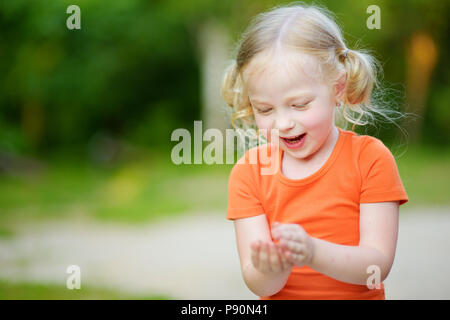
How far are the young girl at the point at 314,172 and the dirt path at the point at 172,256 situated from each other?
2105 millimetres

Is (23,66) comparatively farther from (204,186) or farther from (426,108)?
(426,108)

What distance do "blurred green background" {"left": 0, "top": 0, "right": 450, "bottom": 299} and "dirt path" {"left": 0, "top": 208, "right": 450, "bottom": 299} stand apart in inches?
23.6

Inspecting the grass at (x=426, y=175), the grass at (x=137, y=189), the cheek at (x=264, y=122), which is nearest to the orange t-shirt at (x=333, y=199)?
the cheek at (x=264, y=122)

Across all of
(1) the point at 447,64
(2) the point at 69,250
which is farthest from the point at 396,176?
(1) the point at 447,64

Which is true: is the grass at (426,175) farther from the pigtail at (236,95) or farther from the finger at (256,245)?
the finger at (256,245)

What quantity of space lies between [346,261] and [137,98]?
17324mm

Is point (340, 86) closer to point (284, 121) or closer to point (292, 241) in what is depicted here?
point (284, 121)

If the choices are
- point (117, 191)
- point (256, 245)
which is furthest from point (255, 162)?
point (117, 191)

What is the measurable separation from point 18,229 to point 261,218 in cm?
529

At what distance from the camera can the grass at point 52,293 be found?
157 inches

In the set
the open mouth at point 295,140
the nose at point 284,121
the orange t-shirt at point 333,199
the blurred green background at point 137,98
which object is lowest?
the orange t-shirt at point 333,199

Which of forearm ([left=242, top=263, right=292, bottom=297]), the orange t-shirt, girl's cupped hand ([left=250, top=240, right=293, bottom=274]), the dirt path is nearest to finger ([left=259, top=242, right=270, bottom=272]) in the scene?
girl's cupped hand ([left=250, top=240, right=293, bottom=274])

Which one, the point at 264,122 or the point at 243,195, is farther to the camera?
the point at 243,195

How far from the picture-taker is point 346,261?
6.29ft
